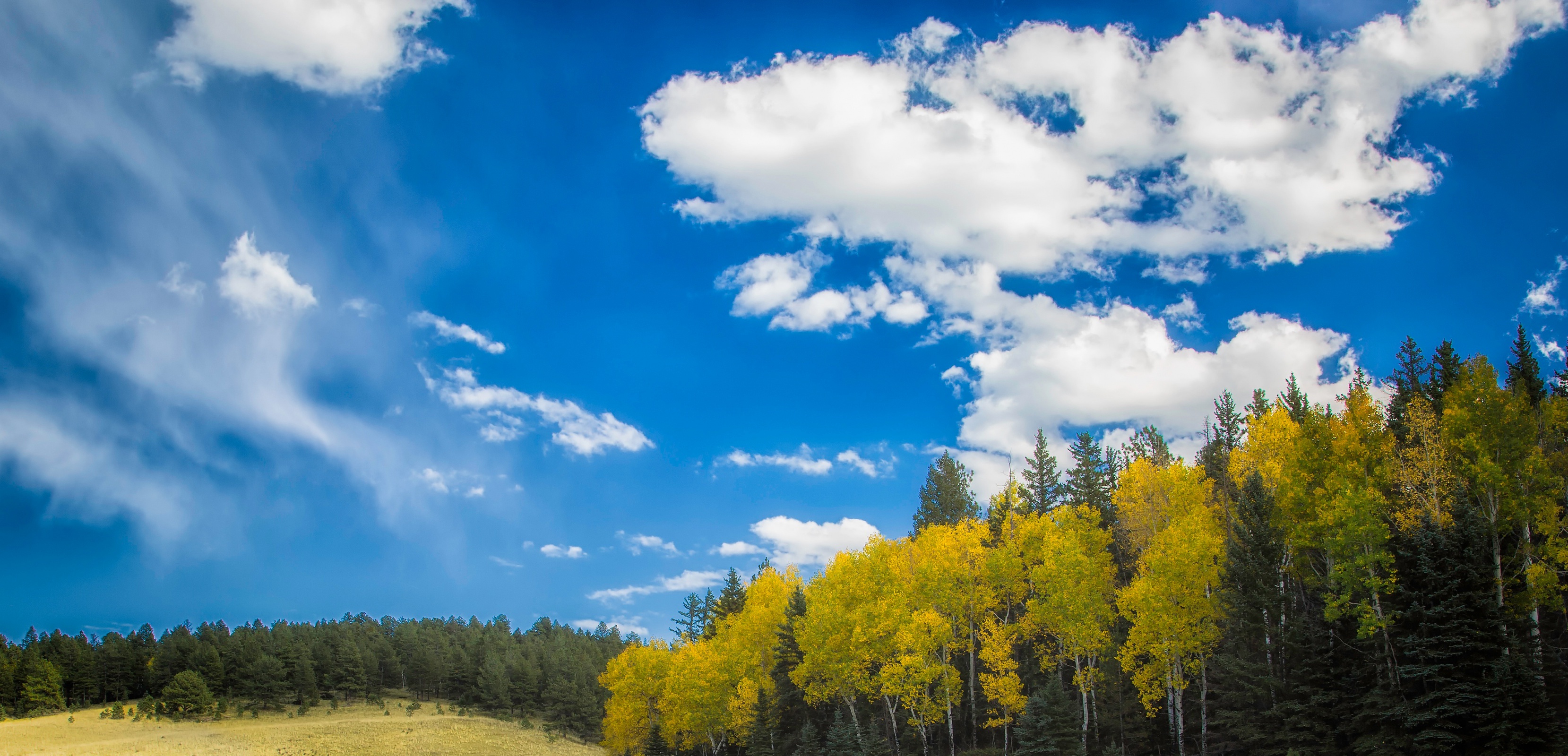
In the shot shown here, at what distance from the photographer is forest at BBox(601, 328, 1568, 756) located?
2898 cm

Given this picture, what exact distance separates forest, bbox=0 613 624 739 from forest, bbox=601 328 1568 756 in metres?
57.6

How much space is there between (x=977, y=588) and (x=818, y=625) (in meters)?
10.0

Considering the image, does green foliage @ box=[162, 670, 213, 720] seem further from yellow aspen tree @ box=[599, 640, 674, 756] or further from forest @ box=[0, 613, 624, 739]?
yellow aspen tree @ box=[599, 640, 674, 756]

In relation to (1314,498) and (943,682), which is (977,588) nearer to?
(943,682)

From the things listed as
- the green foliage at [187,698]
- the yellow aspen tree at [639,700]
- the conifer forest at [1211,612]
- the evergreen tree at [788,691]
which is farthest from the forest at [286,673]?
the evergreen tree at [788,691]

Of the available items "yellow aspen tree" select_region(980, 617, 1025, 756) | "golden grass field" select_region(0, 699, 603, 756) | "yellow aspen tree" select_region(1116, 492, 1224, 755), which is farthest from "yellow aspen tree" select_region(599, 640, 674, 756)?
"yellow aspen tree" select_region(1116, 492, 1224, 755)

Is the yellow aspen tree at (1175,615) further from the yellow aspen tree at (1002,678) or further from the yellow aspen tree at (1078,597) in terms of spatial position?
the yellow aspen tree at (1002,678)

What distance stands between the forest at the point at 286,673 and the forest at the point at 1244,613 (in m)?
57.6

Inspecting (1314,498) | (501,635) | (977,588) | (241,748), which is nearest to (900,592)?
(977,588)

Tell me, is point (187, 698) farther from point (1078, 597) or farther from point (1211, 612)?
point (1211, 612)

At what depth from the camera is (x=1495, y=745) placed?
26.5 meters

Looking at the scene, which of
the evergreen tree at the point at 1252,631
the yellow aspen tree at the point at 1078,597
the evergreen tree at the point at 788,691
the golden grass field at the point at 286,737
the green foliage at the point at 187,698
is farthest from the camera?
the green foliage at the point at 187,698

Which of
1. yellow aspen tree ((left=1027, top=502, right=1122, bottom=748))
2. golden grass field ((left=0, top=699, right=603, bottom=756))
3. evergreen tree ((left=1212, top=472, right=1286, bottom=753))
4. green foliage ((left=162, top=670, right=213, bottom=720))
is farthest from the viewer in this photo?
green foliage ((left=162, top=670, right=213, bottom=720))

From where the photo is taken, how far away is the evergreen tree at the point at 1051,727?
1415 inches
